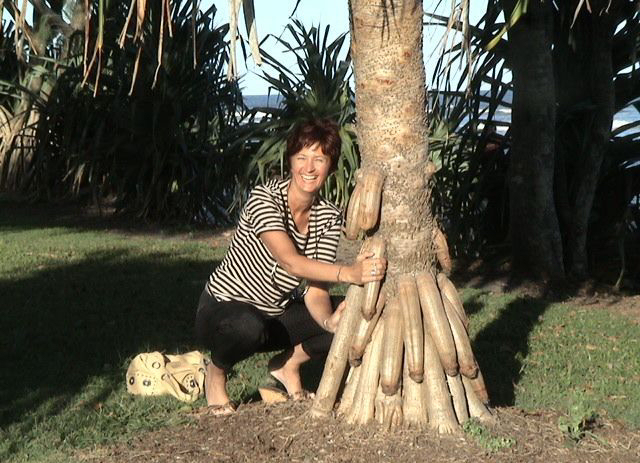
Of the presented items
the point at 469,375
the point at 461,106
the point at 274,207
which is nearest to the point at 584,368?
the point at 469,375

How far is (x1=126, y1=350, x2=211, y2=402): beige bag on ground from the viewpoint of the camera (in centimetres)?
579

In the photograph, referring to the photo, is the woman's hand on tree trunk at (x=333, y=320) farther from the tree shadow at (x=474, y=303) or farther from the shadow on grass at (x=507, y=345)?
the tree shadow at (x=474, y=303)

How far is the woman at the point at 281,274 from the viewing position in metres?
5.08

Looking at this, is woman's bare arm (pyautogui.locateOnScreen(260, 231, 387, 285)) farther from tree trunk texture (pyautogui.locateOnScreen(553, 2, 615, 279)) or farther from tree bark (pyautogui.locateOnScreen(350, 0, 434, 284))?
tree trunk texture (pyautogui.locateOnScreen(553, 2, 615, 279))

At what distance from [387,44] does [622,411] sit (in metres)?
2.33

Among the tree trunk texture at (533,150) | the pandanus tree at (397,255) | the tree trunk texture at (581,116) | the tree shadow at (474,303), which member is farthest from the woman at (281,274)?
the tree trunk texture at (581,116)

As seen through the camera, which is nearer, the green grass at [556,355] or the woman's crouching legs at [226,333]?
the woman's crouching legs at [226,333]

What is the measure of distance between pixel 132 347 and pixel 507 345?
2.29 metres

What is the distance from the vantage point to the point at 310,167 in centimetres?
507

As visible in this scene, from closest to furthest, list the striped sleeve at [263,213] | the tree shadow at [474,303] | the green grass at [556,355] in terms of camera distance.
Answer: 1. the striped sleeve at [263,213]
2. the green grass at [556,355]
3. the tree shadow at [474,303]

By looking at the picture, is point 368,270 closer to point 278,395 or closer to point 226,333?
point 226,333

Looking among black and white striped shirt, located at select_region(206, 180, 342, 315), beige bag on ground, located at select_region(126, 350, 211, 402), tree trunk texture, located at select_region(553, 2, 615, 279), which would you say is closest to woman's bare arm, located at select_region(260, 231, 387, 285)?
black and white striped shirt, located at select_region(206, 180, 342, 315)

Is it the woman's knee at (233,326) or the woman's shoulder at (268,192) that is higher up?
the woman's shoulder at (268,192)

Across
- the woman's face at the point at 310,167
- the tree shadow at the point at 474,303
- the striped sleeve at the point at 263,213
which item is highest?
the woman's face at the point at 310,167
